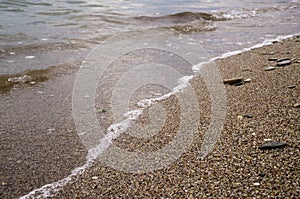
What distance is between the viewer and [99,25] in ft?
29.9

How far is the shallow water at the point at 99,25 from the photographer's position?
235 inches

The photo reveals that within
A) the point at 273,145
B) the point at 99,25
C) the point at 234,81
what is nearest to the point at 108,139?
the point at 273,145

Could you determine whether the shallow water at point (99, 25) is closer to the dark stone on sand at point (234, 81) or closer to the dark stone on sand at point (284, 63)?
the dark stone on sand at point (284, 63)

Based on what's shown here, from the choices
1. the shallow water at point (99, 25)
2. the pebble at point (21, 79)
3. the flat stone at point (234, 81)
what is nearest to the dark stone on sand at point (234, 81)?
the flat stone at point (234, 81)

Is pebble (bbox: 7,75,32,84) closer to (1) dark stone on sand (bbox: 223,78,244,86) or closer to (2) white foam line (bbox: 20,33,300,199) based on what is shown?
(2) white foam line (bbox: 20,33,300,199)

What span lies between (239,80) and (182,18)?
26.9ft

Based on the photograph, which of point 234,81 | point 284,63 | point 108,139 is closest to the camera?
point 108,139

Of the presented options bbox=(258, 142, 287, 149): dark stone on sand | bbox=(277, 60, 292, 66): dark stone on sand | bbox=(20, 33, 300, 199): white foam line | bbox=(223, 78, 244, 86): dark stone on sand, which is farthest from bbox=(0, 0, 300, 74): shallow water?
bbox=(258, 142, 287, 149): dark stone on sand

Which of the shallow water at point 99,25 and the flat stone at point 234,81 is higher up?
the shallow water at point 99,25

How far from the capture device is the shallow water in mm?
5973

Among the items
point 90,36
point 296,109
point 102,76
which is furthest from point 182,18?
point 296,109

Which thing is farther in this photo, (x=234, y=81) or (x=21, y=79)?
(x=21, y=79)

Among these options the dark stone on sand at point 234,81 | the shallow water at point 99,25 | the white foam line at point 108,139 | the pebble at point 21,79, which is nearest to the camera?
the white foam line at point 108,139

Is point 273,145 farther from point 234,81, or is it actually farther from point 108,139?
point 234,81
